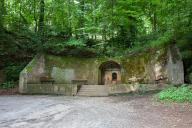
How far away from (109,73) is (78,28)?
169 inches

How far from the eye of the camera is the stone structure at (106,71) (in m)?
15.7

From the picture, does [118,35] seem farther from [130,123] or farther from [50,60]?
[130,123]

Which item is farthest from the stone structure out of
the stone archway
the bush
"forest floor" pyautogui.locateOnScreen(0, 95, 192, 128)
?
"forest floor" pyautogui.locateOnScreen(0, 95, 192, 128)

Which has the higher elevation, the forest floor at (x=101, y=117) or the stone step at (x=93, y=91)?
the stone step at (x=93, y=91)

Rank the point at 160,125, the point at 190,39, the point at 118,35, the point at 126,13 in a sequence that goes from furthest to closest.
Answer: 1. the point at 118,35
2. the point at 126,13
3. the point at 190,39
4. the point at 160,125

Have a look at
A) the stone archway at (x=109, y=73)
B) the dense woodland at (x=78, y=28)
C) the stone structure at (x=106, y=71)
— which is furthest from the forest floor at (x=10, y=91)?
the stone archway at (x=109, y=73)

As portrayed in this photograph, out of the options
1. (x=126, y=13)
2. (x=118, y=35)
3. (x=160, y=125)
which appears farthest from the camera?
(x=118, y=35)

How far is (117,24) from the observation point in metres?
19.4

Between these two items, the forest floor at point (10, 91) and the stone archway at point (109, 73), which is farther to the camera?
the stone archway at point (109, 73)

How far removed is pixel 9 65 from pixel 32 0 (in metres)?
5.81

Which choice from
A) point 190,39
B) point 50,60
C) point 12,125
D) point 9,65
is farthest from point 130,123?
point 9,65

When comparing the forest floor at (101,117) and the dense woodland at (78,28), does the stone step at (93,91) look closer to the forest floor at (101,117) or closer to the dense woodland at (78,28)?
the dense woodland at (78,28)

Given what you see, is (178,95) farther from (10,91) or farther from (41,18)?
(41,18)

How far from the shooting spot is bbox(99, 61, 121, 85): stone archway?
19453mm
